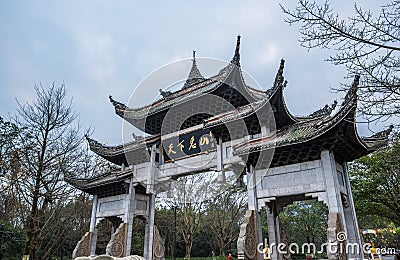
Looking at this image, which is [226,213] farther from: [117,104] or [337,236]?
[337,236]

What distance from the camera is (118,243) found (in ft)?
34.5

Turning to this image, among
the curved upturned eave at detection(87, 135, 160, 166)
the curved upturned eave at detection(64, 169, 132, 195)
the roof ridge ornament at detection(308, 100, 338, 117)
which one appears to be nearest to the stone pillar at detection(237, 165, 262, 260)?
the roof ridge ornament at detection(308, 100, 338, 117)

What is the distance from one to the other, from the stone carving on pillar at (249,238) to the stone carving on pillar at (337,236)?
1742 millimetres

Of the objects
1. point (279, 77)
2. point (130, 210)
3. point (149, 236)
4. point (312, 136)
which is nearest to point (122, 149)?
point (130, 210)

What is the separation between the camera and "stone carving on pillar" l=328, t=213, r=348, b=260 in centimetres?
617

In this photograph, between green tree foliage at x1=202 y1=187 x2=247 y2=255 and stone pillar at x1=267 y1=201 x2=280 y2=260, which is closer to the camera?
stone pillar at x1=267 y1=201 x2=280 y2=260

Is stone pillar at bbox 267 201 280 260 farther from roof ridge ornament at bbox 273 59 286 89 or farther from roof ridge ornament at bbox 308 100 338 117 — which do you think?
roof ridge ornament at bbox 308 100 338 117

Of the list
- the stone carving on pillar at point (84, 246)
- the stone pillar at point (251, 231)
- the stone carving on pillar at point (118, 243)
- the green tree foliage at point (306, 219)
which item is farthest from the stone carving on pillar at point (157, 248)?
the green tree foliage at point (306, 219)

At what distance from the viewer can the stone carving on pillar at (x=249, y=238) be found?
22.3 feet

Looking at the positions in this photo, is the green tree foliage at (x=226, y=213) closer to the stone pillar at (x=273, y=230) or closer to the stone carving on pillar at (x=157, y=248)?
the stone carving on pillar at (x=157, y=248)

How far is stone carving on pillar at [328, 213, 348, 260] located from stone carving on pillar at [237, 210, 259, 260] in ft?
5.72

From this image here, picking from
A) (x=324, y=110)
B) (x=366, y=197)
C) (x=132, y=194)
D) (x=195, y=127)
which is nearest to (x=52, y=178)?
(x=132, y=194)

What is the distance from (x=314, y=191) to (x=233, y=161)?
108 inches

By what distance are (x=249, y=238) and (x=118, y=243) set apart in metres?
5.60
